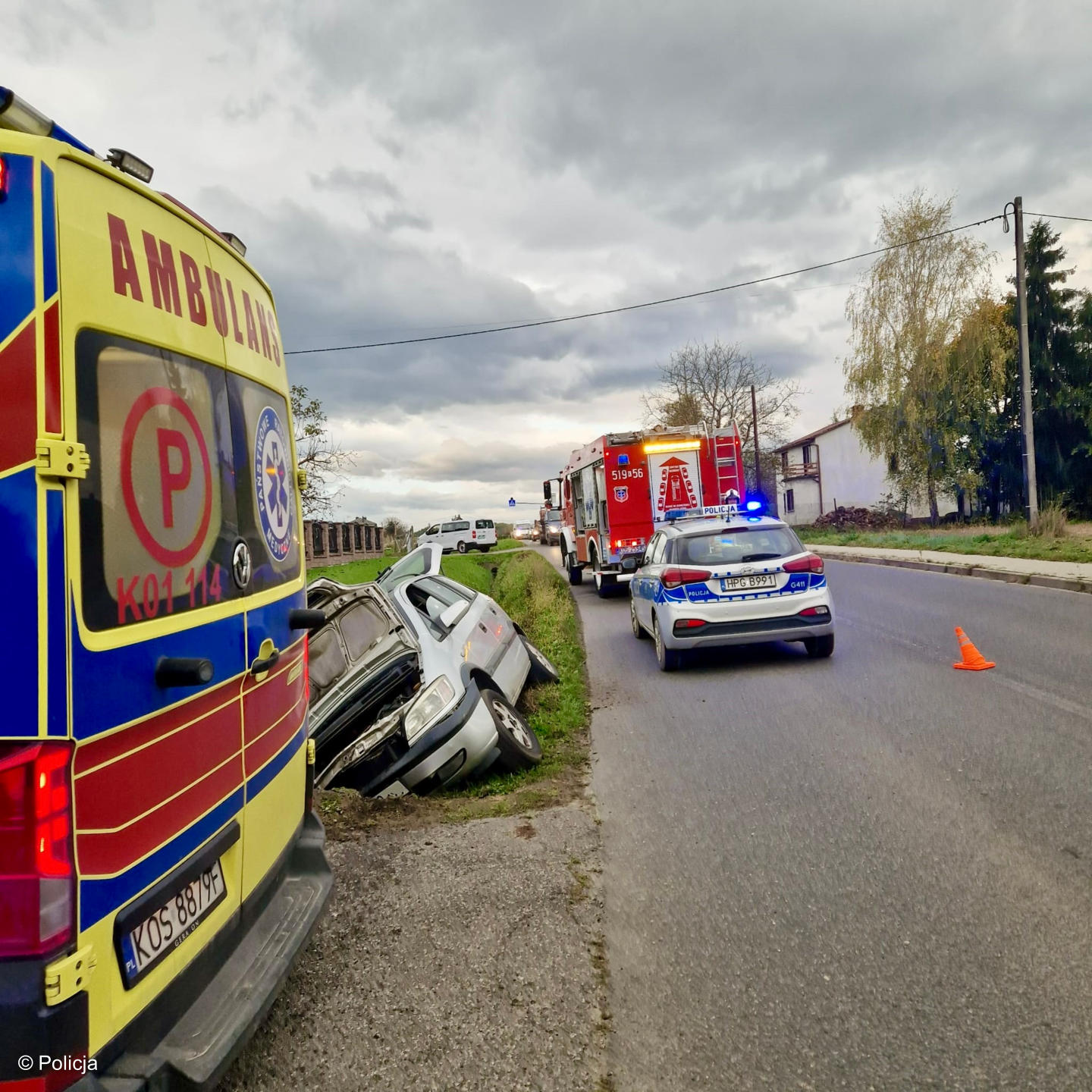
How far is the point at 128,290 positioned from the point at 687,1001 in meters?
2.89

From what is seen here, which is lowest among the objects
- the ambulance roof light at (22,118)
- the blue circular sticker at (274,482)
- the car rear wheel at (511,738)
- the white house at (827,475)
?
the car rear wheel at (511,738)

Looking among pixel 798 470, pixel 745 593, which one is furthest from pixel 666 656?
pixel 798 470

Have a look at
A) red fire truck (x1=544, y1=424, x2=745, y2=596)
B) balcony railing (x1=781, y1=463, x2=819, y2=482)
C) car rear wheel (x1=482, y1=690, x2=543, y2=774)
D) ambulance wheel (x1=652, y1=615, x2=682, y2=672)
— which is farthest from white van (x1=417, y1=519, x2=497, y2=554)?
car rear wheel (x1=482, y1=690, x2=543, y2=774)

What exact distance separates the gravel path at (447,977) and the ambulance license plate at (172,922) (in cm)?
64

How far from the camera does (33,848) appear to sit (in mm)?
1807

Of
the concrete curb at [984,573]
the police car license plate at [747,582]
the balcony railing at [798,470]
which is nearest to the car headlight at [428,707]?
the police car license plate at [747,582]

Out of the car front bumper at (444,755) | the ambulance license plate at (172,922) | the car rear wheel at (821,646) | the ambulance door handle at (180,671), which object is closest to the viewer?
the ambulance license plate at (172,922)

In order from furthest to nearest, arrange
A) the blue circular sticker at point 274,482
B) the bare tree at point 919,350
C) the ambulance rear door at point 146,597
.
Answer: the bare tree at point 919,350 → the blue circular sticker at point 274,482 → the ambulance rear door at point 146,597

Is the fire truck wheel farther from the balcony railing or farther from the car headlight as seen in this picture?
the balcony railing

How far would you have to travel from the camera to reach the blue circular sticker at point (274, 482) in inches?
121

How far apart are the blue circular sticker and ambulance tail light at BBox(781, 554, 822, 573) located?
6466 millimetres

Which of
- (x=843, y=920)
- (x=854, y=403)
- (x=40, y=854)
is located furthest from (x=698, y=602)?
(x=854, y=403)

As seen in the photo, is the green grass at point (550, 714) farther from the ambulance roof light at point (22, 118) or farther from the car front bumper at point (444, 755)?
the ambulance roof light at point (22, 118)

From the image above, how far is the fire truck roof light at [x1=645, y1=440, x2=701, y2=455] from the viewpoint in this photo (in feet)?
54.1
